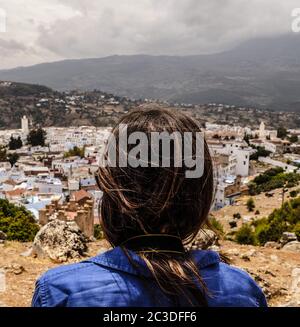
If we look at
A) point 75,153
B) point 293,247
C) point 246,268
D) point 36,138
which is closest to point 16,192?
point 293,247

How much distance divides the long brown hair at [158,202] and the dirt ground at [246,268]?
3.76 m

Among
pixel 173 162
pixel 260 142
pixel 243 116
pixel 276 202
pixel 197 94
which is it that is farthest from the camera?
pixel 197 94

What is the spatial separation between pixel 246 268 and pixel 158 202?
5427 millimetres

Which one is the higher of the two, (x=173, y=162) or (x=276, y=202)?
(x=173, y=162)

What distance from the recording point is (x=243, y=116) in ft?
340

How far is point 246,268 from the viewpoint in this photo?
630 centimetres

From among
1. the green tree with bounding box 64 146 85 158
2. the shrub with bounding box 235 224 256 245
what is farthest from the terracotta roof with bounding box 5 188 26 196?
the green tree with bounding box 64 146 85 158

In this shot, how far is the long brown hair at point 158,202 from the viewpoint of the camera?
1183 mm

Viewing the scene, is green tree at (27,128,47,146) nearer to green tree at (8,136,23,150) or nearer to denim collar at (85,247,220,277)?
green tree at (8,136,23,150)

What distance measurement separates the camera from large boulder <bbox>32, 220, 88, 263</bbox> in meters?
6.70

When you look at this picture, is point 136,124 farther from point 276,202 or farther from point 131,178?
point 276,202
